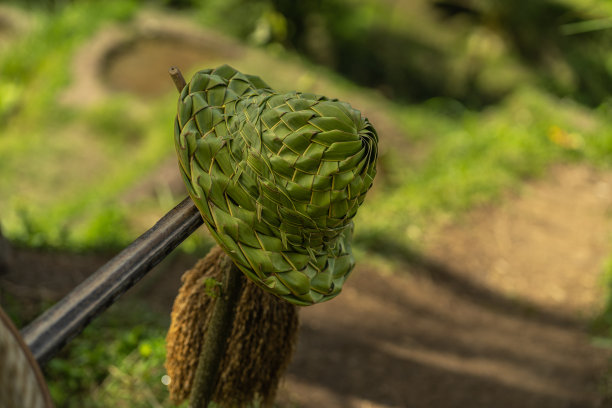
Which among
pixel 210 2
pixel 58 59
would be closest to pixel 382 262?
pixel 58 59

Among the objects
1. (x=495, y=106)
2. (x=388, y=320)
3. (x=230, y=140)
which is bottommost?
(x=495, y=106)

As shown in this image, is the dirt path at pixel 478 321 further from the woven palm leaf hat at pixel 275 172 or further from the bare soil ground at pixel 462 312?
the woven palm leaf hat at pixel 275 172

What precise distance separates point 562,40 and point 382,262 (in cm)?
595

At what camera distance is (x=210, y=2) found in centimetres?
858

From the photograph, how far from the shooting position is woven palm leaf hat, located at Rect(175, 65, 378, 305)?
3.34 feet

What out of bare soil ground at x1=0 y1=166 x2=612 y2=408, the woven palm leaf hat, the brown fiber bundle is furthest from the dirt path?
the woven palm leaf hat

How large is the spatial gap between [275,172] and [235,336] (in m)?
0.53

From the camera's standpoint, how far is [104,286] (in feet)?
3.24

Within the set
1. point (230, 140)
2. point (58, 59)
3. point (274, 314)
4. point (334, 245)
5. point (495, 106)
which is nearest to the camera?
point (230, 140)

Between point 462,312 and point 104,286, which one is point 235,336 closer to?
point 104,286

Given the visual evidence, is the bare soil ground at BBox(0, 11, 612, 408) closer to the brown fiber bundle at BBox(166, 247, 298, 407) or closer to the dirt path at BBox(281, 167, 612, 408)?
the dirt path at BBox(281, 167, 612, 408)

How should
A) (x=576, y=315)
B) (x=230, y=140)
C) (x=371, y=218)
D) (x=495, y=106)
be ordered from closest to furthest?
(x=230, y=140), (x=576, y=315), (x=371, y=218), (x=495, y=106)

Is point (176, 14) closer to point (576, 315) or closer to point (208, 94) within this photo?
point (576, 315)

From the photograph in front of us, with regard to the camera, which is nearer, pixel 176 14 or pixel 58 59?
pixel 58 59
